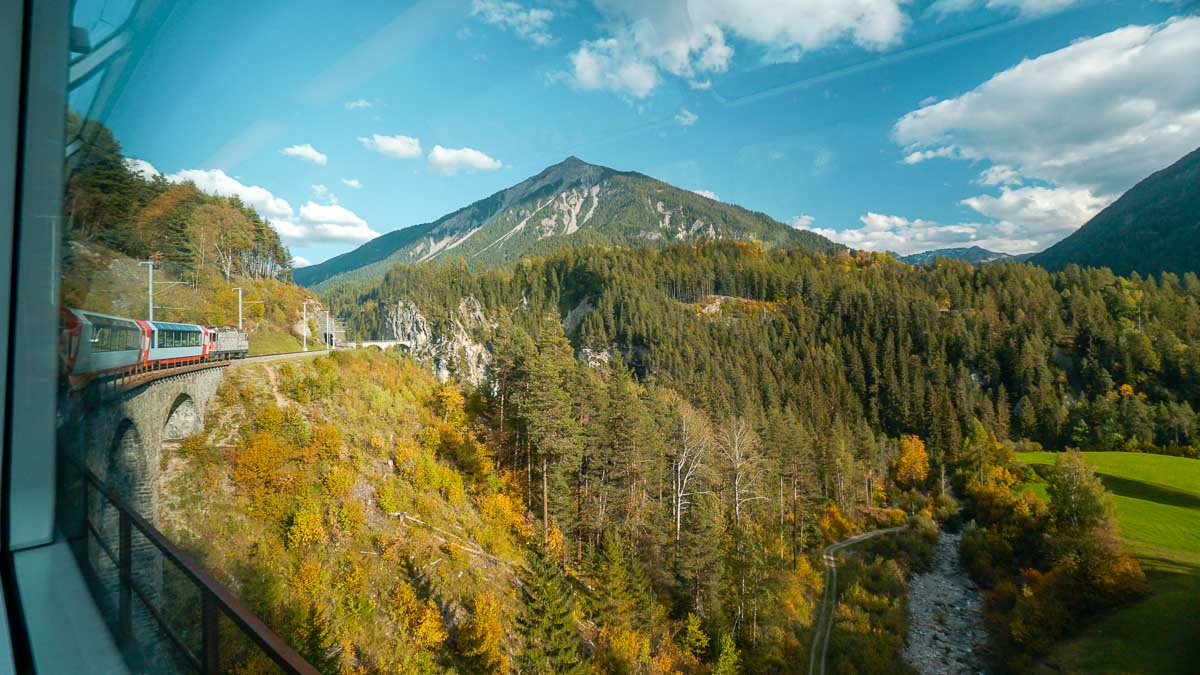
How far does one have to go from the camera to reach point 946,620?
20.6 meters

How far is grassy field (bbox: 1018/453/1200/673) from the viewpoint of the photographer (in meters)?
7.30

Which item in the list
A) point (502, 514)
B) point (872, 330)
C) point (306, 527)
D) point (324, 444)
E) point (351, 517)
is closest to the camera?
point (306, 527)

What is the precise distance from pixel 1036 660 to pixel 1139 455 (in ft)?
26.1

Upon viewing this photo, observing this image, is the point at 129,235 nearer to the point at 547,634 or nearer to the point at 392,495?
the point at 547,634

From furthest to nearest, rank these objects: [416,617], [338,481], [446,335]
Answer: [446,335] < [338,481] < [416,617]

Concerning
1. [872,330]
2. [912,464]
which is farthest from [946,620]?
[872,330]

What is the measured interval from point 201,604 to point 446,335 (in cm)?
7326

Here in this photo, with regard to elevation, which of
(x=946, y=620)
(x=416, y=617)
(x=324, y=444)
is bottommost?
(x=946, y=620)

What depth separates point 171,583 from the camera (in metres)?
1.59

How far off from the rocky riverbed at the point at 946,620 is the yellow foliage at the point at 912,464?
47.0 feet

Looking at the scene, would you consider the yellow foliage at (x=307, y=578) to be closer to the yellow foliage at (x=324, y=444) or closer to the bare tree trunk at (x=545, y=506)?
the yellow foliage at (x=324, y=444)

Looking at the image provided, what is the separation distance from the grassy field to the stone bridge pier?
10.5 meters

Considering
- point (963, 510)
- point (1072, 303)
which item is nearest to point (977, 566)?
point (963, 510)

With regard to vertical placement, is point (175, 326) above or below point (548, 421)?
above
